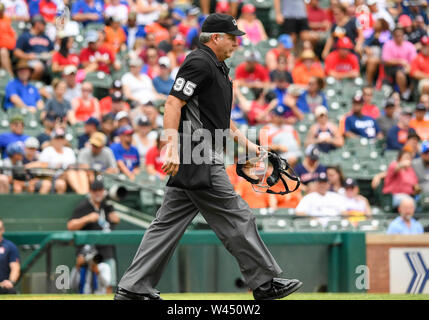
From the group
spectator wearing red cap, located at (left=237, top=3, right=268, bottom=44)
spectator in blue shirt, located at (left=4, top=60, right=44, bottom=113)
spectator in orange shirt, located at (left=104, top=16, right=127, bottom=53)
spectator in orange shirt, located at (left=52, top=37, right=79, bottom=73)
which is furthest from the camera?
spectator wearing red cap, located at (left=237, top=3, right=268, bottom=44)

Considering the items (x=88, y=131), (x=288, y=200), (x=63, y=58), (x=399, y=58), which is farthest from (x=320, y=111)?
(x=63, y=58)

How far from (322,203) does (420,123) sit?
4148mm

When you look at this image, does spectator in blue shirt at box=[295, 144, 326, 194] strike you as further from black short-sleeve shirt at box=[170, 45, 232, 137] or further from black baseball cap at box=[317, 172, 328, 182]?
black short-sleeve shirt at box=[170, 45, 232, 137]

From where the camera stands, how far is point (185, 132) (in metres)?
5.91

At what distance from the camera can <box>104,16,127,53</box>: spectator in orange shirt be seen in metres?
15.4

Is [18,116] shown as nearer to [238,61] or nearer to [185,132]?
[238,61]

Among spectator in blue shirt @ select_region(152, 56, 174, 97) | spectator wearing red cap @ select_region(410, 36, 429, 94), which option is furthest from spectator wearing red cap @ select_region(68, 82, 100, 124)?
spectator wearing red cap @ select_region(410, 36, 429, 94)

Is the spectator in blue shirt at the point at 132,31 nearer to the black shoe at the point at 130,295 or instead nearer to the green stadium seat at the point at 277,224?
the green stadium seat at the point at 277,224

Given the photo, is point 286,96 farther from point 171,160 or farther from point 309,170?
point 171,160

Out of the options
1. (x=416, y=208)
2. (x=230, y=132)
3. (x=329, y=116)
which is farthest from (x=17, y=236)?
(x=329, y=116)

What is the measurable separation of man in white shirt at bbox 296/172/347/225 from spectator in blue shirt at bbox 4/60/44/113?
4572mm
